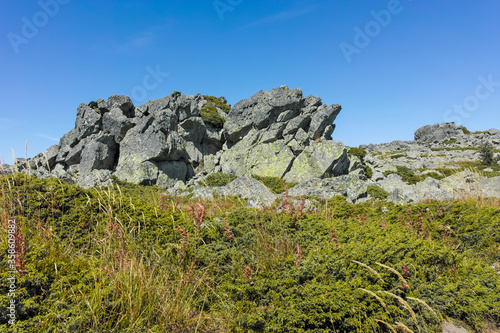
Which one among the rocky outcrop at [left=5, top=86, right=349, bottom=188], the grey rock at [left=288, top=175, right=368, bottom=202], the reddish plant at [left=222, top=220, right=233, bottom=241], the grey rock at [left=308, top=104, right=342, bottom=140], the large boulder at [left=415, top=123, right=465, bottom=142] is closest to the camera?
the reddish plant at [left=222, top=220, right=233, bottom=241]

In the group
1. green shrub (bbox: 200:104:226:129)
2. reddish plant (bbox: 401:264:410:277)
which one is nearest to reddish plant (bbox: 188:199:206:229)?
reddish plant (bbox: 401:264:410:277)

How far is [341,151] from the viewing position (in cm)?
2234

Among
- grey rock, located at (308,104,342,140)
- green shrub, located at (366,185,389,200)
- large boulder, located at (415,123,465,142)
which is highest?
large boulder, located at (415,123,465,142)

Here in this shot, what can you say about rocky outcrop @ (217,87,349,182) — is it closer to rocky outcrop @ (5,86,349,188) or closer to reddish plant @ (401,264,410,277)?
rocky outcrop @ (5,86,349,188)

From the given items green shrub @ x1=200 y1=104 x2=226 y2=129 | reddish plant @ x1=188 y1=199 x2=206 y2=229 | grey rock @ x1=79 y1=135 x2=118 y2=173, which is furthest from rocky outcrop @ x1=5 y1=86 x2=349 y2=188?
reddish plant @ x1=188 y1=199 x2=206 y2=229

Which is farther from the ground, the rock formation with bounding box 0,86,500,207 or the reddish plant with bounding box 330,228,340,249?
the rock formation with bounding box 0,86,500,207

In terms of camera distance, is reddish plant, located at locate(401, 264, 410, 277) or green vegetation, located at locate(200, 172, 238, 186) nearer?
reddish plant, located at locate(401, 264, 410, 277)

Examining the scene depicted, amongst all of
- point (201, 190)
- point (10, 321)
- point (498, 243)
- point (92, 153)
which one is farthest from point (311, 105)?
point (10, 321)

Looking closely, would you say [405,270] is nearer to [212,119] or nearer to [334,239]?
[334,239]

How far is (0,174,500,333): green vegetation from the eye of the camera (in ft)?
9.14

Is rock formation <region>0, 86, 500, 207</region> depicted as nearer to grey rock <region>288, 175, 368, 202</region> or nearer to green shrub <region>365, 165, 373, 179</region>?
green shrub <region>365, 165, 373, 179</region>

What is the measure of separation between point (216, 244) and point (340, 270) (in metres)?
2.03

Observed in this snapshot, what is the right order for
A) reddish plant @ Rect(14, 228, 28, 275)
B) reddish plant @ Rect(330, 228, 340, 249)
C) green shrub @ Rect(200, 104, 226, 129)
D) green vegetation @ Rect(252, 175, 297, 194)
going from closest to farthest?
reddish plant @ Rect(14, 228, 28, 275) < reddish plant @ Rect(330, 228, 340, 249) < green vegetation @ Rect(252, 175, 297, 194) < green shrub @ Rect(200, 104, 226, 129)

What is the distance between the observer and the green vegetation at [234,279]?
9.14ft
